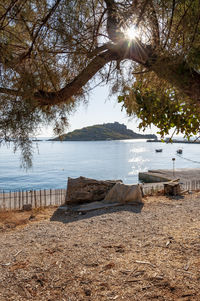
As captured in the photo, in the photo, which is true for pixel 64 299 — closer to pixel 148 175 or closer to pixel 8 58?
pixel 8 58

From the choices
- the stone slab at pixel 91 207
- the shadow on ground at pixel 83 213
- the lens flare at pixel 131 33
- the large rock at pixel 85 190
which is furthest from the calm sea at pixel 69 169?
the lens flare at pixel 131 33

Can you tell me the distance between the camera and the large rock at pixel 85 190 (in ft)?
33.6

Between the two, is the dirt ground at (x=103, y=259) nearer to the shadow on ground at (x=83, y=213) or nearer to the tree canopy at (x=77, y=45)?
the shadow on ground at (x=83, y=213)

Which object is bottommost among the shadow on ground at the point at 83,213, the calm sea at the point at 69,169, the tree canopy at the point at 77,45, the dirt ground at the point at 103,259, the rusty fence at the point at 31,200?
the calm sea at the point at 69,169

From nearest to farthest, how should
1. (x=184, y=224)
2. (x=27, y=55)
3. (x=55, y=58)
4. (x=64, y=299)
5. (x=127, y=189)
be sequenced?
(x=27, y=55) → (x=55, y=58) → (x=64, y=299) → (x=184, y=224) → (x=127, y=189)

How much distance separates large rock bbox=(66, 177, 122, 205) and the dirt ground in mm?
2410

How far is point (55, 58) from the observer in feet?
→ 9.34

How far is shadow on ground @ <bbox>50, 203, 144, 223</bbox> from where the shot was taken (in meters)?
8.25

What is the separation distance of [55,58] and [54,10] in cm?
64

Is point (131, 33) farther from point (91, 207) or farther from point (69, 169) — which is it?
point (69, 169)

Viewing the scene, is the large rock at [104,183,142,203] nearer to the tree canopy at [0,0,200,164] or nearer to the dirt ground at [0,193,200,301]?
the dirt ground at [0,193,200,301]

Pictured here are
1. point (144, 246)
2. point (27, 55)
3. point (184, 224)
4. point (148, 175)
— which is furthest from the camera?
point (148, 175)

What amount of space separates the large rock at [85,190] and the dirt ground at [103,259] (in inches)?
94.9

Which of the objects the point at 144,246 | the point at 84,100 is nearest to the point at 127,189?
the point at 144,246
